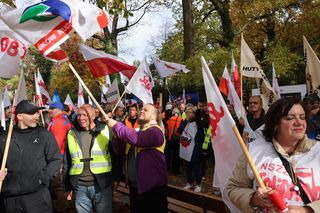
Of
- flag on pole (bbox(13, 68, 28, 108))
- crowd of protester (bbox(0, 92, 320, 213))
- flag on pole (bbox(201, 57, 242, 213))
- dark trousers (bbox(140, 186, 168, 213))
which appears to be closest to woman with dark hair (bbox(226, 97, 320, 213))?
flag on pole (bbox(201, 57, 242, 213))

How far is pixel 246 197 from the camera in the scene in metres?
2.54

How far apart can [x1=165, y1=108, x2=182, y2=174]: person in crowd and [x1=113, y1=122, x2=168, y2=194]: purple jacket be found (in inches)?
207

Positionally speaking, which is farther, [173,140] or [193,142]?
[173,140]

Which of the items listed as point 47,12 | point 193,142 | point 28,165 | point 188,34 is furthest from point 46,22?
point 188,34

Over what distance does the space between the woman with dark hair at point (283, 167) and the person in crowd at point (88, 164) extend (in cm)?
201

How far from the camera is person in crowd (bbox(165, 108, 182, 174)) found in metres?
9.63

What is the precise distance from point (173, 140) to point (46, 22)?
613 cm

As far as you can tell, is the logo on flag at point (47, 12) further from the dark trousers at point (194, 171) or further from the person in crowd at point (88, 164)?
the dark trousers at point (194, 171)

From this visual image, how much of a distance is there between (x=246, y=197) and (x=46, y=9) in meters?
2.95

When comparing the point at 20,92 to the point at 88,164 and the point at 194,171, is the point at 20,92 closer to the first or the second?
the point at 88,164

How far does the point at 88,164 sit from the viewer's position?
4.37 m

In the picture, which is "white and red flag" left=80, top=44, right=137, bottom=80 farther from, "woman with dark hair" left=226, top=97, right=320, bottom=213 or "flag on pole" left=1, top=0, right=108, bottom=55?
"woman with dark hair" left=226, top=97, right=320, bottom=213

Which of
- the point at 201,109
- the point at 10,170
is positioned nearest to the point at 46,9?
the point at 10,170

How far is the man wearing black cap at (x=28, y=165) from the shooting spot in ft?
12.5
